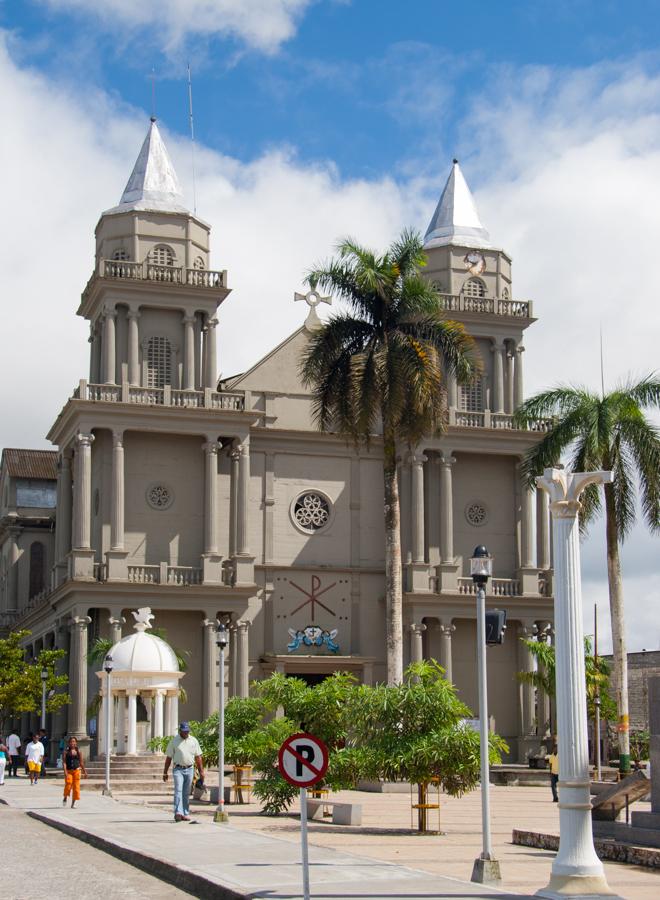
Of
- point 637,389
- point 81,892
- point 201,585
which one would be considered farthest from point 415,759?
point 201,585

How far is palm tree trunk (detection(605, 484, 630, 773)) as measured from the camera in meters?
40.0

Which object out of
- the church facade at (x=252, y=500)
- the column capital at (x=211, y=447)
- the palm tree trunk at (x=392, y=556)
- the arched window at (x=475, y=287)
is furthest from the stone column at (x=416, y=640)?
the arched window at (x=475, y=287)

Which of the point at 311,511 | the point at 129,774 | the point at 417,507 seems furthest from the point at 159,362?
the point at 129,774

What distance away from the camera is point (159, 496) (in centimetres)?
5178

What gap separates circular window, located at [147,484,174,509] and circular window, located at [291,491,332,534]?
5016 mm

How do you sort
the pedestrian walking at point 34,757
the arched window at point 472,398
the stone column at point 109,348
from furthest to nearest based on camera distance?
the arched window at point 472,398
the stone column at point 109,348
the pedestrian walking at point 34,757

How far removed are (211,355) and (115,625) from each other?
1065 cm

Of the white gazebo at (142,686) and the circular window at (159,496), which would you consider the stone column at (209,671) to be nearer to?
the circular window at (159,496)

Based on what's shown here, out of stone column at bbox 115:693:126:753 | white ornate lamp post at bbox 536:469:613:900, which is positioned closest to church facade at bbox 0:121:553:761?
stone column at bbox 115:693:126:753

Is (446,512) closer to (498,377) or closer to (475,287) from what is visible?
(498,377)

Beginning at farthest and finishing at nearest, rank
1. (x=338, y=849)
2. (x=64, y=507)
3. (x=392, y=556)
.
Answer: (x=64, y=507) < (x=392, y=556) < (x=338, y=849)

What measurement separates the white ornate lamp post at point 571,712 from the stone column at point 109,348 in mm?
36251

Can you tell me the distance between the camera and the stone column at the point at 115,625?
48.3m

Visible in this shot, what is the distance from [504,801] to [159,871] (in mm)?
19090
